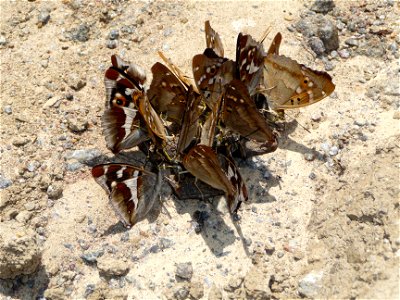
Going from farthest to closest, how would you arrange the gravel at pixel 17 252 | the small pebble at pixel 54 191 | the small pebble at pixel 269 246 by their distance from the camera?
the small pebble at pixel 54 191 → the small pebble at pixel 269 246 → the gravel at pixel 17 252

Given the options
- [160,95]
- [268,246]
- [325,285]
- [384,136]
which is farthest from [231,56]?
[325,285]

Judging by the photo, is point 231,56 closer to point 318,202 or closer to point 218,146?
point 218,146

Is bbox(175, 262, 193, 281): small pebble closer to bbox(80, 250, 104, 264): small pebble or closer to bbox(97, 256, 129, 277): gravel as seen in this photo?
bbox(97, 256, 129, 277): gravel

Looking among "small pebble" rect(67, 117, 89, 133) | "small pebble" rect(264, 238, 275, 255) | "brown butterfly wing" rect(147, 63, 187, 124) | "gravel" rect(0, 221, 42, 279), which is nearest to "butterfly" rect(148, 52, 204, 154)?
"brown butterfly wing" rect(147, 63, 187, 124)

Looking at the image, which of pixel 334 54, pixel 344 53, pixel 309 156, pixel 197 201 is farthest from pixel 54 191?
pixel 344 53

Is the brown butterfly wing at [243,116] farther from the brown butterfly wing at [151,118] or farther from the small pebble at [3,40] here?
the small pebble at [3,40]

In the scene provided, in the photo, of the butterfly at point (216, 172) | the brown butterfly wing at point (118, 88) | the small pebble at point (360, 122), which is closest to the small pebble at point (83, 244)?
the butterfly at point (216, 172)
